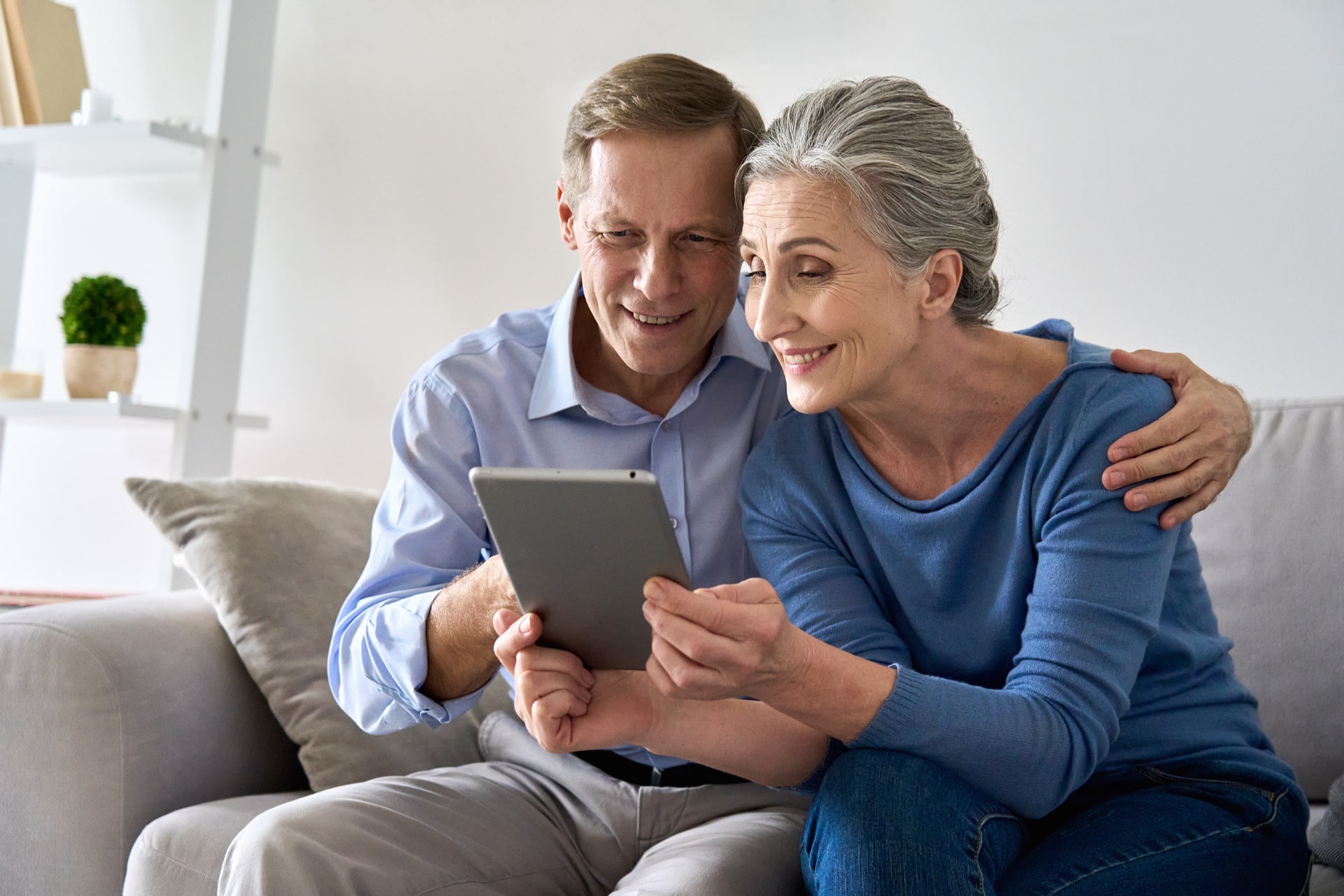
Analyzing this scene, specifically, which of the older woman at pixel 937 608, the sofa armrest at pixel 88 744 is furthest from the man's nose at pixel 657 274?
the sofa armrest at pixel 88 744

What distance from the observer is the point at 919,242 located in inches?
47.8

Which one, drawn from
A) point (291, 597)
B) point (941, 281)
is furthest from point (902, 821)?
point (291, 597)

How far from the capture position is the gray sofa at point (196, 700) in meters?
1.45

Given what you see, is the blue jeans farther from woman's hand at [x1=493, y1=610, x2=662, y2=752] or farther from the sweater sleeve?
woman's hand at [x1=493, y1=610, x2=662, y2=752]

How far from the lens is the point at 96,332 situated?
93.7 inches

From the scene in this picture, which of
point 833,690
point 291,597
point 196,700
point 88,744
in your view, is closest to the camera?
point 833,690

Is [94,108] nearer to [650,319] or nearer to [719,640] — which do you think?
[650,319]

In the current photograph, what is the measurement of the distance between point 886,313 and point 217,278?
1.68 metres

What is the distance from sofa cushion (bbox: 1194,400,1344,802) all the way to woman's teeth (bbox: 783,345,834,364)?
0.81 metres

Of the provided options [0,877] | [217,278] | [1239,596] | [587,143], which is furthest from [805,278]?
[217,278]

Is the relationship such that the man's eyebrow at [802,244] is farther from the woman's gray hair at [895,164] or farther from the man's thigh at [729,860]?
the man's thigh at [729,860]

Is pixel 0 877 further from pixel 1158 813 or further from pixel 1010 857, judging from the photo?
pixel 1158 813

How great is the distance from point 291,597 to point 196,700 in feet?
0.62

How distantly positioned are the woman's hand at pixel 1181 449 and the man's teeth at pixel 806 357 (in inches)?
11.8
